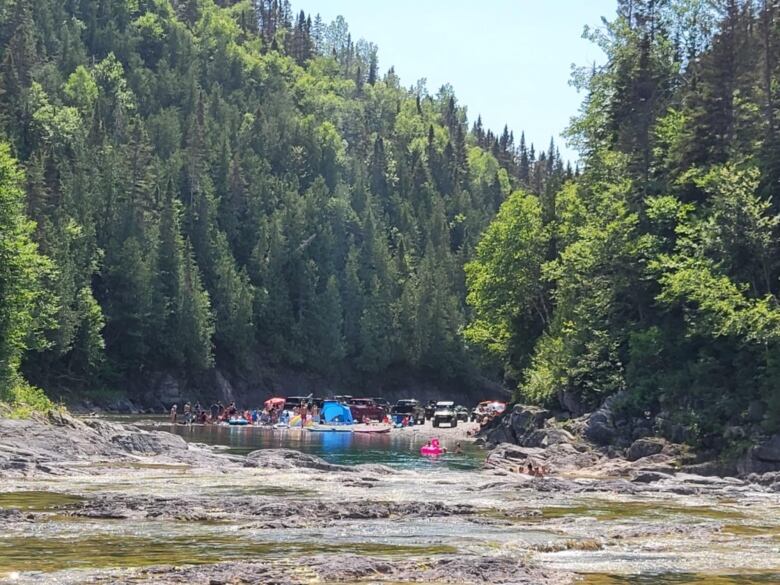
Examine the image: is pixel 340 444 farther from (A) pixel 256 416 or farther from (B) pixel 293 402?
(B) pixel 293 402

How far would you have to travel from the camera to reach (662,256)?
6028 cm

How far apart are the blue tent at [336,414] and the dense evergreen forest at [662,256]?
1582 centimetres

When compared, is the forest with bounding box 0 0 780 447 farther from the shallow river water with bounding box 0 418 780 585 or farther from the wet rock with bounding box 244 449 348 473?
the shallow river water with bounding box 0 418 780 585

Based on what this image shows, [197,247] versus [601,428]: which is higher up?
[197,247]

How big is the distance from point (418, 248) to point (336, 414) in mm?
89012

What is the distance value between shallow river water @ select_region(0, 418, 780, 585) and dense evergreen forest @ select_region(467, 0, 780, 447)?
15.5 metres

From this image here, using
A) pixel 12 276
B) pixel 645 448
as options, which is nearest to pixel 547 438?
pixel 645 448

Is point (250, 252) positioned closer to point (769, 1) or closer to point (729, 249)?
point (769, 1)

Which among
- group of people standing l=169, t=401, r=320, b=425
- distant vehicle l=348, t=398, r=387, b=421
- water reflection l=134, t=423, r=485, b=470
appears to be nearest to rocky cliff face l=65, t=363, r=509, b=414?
group of people standing l=169, t=401, r=320, b=425

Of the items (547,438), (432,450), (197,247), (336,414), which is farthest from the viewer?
(197,247)

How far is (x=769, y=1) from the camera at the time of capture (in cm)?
7231

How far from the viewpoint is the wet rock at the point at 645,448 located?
53906mm

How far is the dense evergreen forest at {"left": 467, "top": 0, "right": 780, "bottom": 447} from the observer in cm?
5538

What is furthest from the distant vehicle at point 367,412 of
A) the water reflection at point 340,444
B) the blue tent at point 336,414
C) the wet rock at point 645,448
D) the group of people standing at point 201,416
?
the wet rock at point 645,448
